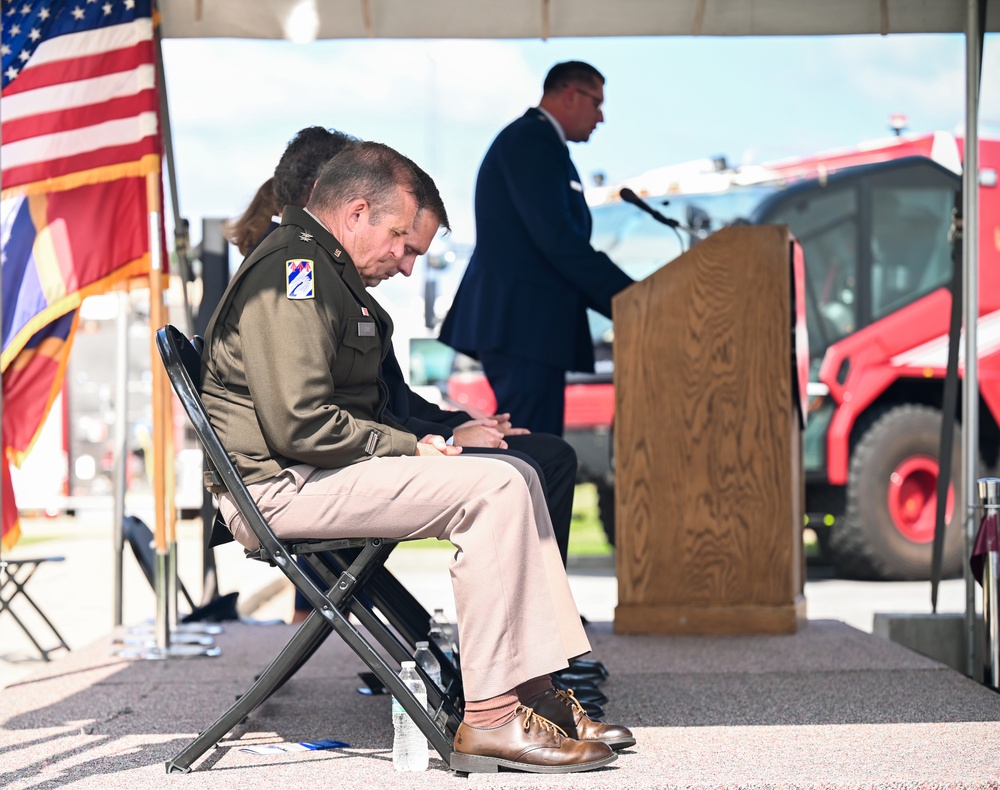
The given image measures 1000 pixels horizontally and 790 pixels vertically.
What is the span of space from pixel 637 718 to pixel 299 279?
4.94 ft

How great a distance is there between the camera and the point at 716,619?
488cm

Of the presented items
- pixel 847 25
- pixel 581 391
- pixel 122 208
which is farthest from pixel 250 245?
pixel 581 391

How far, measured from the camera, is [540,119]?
16.0 ft

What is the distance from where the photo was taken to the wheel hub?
8953mm

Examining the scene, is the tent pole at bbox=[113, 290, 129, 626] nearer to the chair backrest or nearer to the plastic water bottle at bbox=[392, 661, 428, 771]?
the chair backrest

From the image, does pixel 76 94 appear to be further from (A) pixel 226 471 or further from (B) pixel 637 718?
(B) pixel 637 718

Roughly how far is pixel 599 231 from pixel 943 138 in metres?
2.65

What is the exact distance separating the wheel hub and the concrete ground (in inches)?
162

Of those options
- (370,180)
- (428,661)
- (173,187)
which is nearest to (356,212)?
(370,180)

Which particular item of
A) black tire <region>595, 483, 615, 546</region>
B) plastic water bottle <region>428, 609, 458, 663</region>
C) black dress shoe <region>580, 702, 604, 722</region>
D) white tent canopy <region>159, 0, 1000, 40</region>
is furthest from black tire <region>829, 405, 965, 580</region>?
black dress shoe <region>580, 702, 604, 722</region>

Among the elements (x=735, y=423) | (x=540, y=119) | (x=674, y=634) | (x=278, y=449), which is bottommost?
(x=674, y=634)

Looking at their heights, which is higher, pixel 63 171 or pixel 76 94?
pixel 76 94

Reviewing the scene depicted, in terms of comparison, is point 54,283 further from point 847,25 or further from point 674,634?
point 847,25

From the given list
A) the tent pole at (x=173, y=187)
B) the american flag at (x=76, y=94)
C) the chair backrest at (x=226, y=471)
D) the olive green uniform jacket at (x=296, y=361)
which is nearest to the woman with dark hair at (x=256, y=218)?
the american flag at (x=76, y=94)
